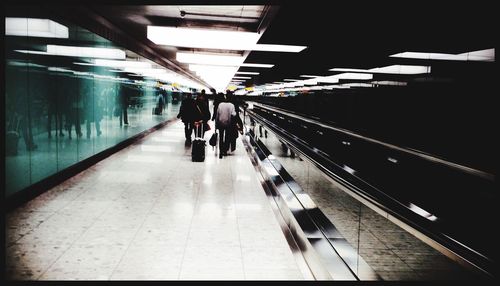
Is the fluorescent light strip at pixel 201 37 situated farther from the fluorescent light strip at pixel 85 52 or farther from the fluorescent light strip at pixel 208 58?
the fluorescent light strip at pixel 208 58

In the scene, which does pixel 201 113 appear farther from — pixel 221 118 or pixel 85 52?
pixel 85 52

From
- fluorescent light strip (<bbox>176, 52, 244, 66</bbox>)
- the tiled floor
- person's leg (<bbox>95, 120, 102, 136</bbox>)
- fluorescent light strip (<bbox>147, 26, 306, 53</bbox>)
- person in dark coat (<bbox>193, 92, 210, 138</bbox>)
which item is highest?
fluorescent light strip (<bbox>176, 52, 244, 66</bbox>)

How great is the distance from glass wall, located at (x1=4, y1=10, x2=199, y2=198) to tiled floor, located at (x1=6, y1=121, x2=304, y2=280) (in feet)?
1.97

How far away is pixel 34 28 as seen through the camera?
18.7 feet

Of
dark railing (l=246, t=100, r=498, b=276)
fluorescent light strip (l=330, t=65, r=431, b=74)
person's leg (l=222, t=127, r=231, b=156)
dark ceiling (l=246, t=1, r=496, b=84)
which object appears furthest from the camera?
fluorescent light strip (l=330, t=65, r=431, b=74)

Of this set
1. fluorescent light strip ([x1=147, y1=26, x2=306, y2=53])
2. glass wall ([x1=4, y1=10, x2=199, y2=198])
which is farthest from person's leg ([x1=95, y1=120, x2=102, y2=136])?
fluorescent light strip ([x1=147, y1=26, x2=306, y2=53])

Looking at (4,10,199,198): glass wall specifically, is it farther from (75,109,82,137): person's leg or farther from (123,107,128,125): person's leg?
(123,107,128,125): person's leg

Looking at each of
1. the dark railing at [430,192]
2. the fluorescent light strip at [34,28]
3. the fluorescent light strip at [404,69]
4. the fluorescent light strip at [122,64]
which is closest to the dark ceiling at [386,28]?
the dark railing at [430,192]

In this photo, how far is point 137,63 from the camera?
1248cm

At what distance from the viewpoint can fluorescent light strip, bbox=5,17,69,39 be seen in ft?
17.1

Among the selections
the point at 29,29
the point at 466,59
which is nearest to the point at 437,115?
the point at 466,59

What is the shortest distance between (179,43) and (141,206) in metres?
3.76

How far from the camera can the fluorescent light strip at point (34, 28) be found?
5203 mm

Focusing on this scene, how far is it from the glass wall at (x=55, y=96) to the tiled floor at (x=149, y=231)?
0.60 m
